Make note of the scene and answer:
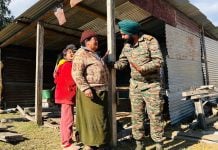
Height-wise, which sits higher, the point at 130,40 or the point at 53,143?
the point at 130,40

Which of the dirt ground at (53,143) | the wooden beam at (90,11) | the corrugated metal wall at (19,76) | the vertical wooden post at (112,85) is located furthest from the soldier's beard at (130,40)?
the corrugated metal wall at (19,76)

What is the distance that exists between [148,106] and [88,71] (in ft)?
3.92

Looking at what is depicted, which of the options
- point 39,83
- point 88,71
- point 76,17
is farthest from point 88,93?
point 76,17

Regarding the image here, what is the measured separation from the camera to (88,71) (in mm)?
4527

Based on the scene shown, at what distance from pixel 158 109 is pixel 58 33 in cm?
606

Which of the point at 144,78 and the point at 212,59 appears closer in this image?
the point at 144,78

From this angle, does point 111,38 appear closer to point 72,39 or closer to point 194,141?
point 194,141

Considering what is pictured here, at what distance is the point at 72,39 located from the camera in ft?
36.2

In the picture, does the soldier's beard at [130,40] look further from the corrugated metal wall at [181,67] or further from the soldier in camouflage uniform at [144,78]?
the corrugated metal wall at [181,67]

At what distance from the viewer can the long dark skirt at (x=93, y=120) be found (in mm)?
Result: 4430

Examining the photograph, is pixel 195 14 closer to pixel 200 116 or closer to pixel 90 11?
pixel 90 11

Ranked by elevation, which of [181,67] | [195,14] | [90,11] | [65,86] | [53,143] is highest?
[195,14]

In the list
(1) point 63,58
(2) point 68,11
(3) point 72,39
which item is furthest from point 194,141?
(3) point 72,39

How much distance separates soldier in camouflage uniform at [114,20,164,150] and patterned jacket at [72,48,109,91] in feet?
2.24
